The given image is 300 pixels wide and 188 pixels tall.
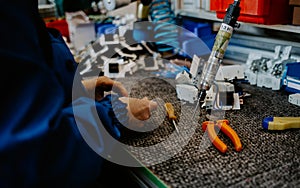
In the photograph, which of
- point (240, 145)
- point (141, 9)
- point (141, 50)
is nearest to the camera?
point (240, 145)

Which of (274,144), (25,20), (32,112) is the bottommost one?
(274,144)

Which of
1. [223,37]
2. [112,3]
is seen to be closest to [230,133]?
[223,37]

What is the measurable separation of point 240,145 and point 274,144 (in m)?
0.08

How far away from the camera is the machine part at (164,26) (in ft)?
4.65

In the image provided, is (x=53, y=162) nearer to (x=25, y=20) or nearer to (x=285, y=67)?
(x=25, y=20)

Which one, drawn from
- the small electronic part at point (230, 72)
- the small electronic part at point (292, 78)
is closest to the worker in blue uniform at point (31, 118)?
the small electronic part at point (230, 72)

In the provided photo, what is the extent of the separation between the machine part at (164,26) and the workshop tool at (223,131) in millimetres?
680

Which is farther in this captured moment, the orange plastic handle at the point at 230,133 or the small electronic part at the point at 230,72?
the small electronic part at the point at 230,72

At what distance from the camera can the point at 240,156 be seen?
2.17 feet

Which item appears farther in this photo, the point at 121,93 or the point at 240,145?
the point at 121,93

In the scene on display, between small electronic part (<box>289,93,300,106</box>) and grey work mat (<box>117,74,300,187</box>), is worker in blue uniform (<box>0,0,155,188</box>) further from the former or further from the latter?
small electronic part (<box>289,93,300,106</box>)

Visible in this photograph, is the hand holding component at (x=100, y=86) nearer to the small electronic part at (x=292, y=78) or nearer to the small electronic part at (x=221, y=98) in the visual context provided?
the small electronic part at (x=221, y=98)

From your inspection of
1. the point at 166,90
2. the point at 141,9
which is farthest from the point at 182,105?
the point at 141,9

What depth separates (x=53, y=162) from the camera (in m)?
0.60
